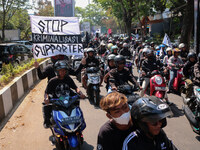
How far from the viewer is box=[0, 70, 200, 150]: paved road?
4.62 metres

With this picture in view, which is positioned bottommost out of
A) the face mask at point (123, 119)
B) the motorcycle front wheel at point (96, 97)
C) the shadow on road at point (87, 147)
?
the shadow on road at point (87, 147)

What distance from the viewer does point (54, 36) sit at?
236 inches

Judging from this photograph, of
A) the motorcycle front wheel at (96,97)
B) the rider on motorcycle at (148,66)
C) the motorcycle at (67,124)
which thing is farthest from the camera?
the motorcycle front wheel at (96,97)

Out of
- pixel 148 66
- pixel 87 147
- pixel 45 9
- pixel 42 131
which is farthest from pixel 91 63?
pixel 45 9

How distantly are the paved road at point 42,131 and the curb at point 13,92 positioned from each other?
0.79ft

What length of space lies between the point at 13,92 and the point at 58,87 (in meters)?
3.11

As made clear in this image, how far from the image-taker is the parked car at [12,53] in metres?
14.9

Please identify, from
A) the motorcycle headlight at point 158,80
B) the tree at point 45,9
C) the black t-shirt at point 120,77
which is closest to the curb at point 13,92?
the black t-shirt at point 120,77

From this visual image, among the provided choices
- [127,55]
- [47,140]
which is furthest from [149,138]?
[127,55]

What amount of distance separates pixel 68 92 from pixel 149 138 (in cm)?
285

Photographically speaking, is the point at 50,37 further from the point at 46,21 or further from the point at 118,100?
the point at 118,100

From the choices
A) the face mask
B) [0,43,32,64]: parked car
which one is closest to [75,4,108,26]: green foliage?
[0,43,32,64]: parked car

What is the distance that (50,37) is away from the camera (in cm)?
591

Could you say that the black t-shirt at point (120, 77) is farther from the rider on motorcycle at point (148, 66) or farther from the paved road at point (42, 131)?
the rider on motorcycle at point (148, 66)
